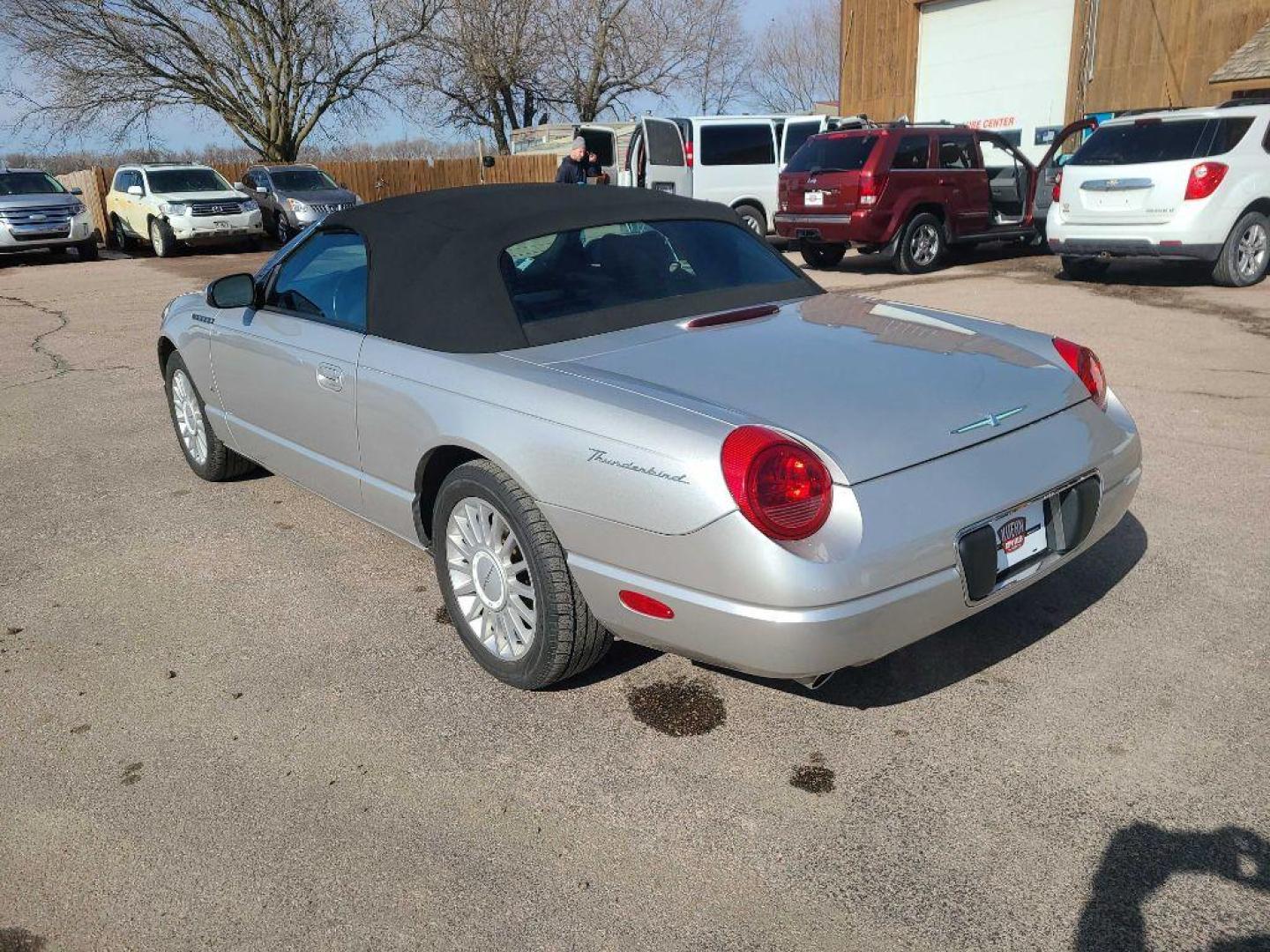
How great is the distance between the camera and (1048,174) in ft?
42.9

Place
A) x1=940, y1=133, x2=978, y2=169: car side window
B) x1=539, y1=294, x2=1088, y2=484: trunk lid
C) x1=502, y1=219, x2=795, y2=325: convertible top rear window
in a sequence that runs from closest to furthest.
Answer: x1=539, y1=294, x2=1088, y2=484: trunk lid < x1=502, y1=219, x2=795, y2=325: convertible top rear window < x1=940, y1=133, x2=978, y2=169: car side window

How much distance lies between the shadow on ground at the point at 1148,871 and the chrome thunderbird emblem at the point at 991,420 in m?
1.06

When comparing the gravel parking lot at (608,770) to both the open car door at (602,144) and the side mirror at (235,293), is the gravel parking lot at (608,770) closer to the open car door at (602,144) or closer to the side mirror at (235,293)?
the side mirror at (235,293)

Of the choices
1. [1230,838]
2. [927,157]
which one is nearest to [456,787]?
[1230,838]

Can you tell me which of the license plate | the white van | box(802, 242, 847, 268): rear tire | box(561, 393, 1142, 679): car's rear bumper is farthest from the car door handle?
the white van

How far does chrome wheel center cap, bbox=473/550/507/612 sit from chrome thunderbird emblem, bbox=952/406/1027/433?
4.62 ft

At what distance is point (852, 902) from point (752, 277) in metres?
2.38

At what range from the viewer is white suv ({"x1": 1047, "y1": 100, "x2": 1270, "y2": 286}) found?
9.85 m

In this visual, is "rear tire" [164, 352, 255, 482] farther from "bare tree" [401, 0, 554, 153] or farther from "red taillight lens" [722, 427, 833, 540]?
"bare tree" [401, 0, 554, 153]

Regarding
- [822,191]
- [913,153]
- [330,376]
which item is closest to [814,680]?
[330,376]

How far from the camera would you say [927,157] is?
12836mm

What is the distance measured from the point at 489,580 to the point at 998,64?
2235cm

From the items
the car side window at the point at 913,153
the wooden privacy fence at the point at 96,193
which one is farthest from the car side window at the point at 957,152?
the wooden privacy fence at the point at 96,193

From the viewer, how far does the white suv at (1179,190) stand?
32.3 feet
